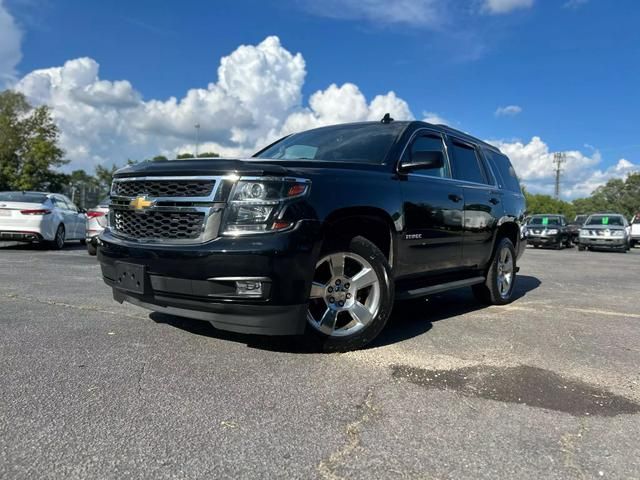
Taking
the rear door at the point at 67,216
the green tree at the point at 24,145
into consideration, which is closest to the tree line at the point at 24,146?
the green tree at the point at 24,145

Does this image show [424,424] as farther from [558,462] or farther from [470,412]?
[558,462]

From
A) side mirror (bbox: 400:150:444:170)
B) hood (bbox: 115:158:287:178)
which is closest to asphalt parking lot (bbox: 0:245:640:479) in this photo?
hood (bbox: 115:158:287:178)

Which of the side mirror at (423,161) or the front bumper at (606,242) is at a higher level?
the side mirror at (423,161)

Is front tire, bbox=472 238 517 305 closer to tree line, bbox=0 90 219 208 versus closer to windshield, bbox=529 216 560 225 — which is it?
windshield, bbox=529 216 560 225

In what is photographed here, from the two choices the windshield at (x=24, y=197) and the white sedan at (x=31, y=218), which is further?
the windshield at (x=24, y=197)

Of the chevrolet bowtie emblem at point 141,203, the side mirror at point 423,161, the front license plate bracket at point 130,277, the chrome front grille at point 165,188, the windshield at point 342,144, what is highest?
the windshield at point 342,144

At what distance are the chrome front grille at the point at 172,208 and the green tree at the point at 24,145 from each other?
46923mm

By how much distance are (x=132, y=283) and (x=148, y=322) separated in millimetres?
961

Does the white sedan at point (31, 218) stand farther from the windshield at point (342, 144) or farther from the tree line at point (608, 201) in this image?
the tree line at point (608, 201)

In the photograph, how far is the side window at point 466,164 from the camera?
5.59 metres

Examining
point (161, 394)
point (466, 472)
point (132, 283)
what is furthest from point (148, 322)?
point (466, 472)

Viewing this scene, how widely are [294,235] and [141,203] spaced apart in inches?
47.8

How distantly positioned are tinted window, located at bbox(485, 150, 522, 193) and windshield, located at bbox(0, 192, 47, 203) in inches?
404

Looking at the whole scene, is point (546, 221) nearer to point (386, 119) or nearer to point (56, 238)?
point (56, 238)
